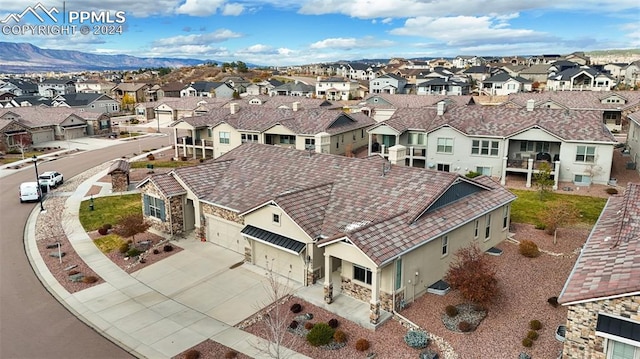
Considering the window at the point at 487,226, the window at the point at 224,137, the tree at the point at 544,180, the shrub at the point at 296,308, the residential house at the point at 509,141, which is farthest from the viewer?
the window at the point at 224,137

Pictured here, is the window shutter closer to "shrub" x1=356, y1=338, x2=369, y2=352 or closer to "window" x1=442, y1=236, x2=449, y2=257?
"shrub" x1=356, y1=338, x2=369, y2=352

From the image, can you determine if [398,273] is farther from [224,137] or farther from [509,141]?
[224,137]

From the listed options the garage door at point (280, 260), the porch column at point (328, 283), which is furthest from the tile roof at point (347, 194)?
the garage door at point (280, 260)

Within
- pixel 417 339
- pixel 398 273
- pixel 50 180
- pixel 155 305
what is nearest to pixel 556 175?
pixel 398 273

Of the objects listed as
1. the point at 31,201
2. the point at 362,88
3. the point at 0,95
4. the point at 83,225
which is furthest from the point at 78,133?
the point at 362,88

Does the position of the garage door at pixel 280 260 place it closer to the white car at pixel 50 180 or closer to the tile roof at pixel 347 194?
the tile roof at pixel 347 194

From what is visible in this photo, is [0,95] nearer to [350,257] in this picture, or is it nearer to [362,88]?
[362,88]

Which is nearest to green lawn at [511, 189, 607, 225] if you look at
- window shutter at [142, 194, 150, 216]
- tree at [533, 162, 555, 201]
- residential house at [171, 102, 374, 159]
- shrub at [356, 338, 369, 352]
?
tree at [533, 162, 555, 201]
